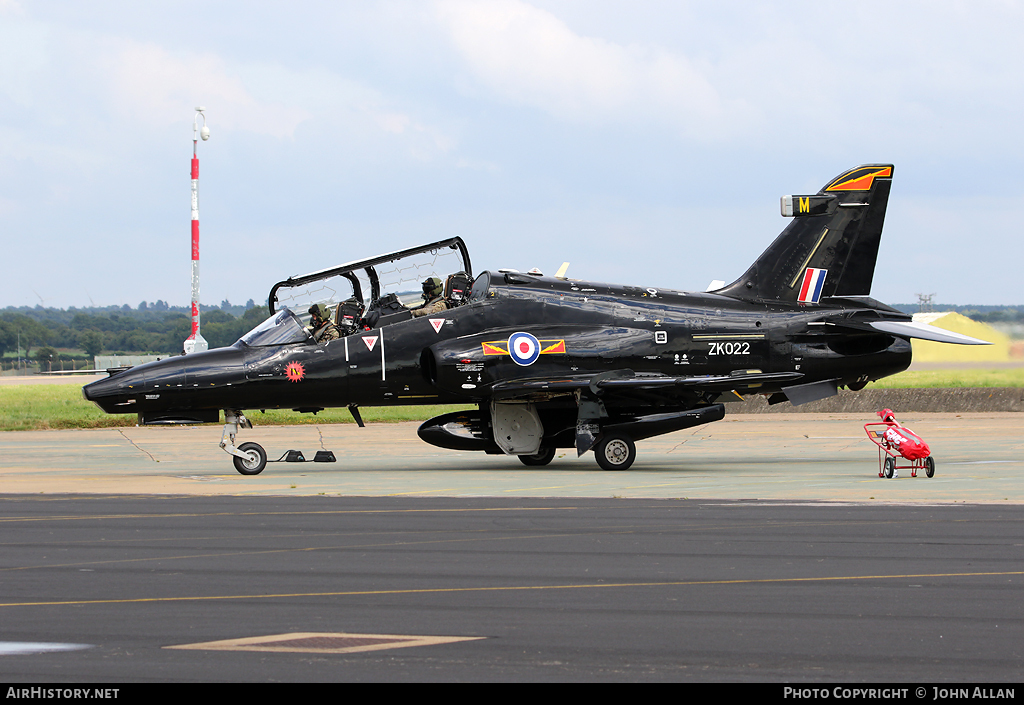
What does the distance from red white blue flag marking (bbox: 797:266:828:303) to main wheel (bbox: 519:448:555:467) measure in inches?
243

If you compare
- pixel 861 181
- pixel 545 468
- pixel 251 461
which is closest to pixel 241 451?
pixel 251 461

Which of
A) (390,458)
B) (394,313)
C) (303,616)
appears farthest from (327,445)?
(303,616)

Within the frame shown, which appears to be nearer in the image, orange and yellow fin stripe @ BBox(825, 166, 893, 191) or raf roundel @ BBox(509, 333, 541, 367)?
raf roundel @ BBox(509, 333, 541, 367)

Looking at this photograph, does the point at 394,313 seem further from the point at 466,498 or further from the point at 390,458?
the point at 466,498

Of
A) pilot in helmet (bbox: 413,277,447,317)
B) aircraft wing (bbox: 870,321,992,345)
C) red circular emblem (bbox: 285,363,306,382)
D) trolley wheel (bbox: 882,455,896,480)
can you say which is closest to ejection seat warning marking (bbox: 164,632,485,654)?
trolley wheel (bbox: 882,455,896,480)

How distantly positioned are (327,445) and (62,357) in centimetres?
10654

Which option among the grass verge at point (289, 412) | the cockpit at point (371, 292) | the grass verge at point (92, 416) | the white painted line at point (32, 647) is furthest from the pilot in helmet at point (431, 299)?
the grass verge at point (289, 412)

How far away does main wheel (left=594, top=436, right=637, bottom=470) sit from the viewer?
20.3m

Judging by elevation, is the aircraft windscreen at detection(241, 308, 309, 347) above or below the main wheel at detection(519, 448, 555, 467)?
above

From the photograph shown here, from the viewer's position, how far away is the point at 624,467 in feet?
66.6

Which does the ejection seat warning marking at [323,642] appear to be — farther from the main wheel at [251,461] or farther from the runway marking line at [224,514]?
the main wheel at [251,461]

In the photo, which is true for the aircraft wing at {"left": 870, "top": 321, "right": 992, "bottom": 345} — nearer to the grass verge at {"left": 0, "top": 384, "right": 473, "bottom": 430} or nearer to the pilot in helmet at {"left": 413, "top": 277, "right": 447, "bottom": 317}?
the pilot in helmet at {"left": 413, "top": 277, "right": 447, "bottom": 317}

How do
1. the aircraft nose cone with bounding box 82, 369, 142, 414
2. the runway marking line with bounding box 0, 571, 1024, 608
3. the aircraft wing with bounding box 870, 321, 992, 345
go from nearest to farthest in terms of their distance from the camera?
the runway marking line with bounding box 0, 571, 1024, 608
the aircraft nose cone with bounding box 82, 369, 142, 414
the aircraft wing with bounding box 870, 321, 992, 345

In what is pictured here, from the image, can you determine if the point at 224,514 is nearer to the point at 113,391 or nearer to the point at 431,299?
the point at 113,391
